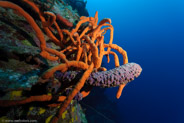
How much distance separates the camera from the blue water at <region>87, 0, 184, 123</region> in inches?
961

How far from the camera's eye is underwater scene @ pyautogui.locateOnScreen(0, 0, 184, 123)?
107 centimetres

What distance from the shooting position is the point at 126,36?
85.2m

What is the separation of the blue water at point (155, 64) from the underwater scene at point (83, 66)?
0.24m

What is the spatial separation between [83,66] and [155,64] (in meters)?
49.6

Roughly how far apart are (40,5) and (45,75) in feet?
5.70

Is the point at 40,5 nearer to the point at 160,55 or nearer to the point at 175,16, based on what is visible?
the point at 160,55

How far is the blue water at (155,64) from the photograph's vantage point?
2442 centimetres

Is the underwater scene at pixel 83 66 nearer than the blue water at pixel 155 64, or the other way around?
the underwater scene at pixel 83 66

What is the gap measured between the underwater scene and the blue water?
0.80ft

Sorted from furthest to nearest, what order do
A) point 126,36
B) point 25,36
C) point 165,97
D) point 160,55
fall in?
point 126,36 → point 160,55 → point 165,97 → point 25,36

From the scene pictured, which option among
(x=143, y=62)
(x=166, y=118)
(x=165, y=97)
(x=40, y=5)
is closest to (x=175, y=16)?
(x=143, y=62)

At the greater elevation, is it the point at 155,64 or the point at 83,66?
the point at 155,64

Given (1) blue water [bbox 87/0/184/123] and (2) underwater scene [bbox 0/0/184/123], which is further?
(1) blue water [bbox 87/0/184/123]

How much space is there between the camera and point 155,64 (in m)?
42.1
